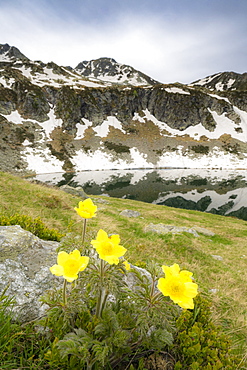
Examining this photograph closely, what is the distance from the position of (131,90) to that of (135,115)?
1959 cm

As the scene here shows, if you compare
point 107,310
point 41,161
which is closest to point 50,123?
point 41,161

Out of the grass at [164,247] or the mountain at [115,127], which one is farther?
the mountain at [115,127]

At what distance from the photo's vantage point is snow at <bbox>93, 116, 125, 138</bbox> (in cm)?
12279

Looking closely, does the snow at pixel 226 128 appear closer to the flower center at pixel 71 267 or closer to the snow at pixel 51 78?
the snow at pixel 51 78

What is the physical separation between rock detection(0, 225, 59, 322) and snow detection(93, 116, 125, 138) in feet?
399

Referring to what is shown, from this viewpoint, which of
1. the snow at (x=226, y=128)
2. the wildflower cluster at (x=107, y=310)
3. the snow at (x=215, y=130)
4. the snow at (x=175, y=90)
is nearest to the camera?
the wildflower cluster at (x=107, y=310)

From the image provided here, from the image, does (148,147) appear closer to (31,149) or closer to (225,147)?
(225,147)

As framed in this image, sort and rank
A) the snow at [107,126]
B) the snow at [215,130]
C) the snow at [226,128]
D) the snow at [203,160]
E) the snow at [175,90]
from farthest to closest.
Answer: the snow at [175,90] < the snow at [215,130] < the snow at [226,128] < the snow at [107,126] < the snow at [203,160]

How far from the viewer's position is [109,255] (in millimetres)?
1902

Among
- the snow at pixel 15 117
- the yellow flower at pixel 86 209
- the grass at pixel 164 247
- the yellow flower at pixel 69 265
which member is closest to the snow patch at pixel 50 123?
the snow at pixel 15 117

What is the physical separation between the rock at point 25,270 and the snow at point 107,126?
399 ft

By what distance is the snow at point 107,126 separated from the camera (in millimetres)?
122794

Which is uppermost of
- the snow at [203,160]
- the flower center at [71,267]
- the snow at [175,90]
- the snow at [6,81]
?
the snow at [175,90]

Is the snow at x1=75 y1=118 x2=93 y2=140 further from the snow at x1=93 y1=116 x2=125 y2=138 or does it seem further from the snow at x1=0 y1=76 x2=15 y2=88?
the snow at x1=0 y1=76 x2=15 y2=88
